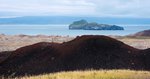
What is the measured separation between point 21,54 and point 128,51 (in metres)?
8.45

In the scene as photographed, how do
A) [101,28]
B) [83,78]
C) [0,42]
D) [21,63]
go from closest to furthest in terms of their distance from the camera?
[83,78] → [21,63] → [0,42] → [101,28]

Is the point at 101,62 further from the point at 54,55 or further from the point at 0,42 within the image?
the point at 0,42

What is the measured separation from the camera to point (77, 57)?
34656 mm

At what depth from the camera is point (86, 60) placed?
34312 millimetres

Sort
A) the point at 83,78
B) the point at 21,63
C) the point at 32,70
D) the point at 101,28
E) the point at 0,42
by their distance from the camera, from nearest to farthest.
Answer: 1. the point at 83,78
2. the point at 32,70
3. the point at 21,63
4. the point at 0,42
5. the point at 101,28

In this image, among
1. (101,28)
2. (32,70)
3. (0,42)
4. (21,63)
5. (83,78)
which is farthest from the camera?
(101,28)

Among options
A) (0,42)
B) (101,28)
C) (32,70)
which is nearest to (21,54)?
(32,70)

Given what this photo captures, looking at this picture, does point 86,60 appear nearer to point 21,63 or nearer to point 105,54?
point 105,54

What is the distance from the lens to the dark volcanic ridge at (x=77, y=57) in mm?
33500

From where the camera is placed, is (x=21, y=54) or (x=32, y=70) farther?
(x=21, y=54)

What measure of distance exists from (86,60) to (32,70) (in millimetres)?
4050

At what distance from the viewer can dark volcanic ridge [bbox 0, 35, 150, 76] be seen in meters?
33.5

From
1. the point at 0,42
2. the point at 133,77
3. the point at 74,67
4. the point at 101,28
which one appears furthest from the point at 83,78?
the point at 101,28

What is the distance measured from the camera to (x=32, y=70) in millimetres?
33281
